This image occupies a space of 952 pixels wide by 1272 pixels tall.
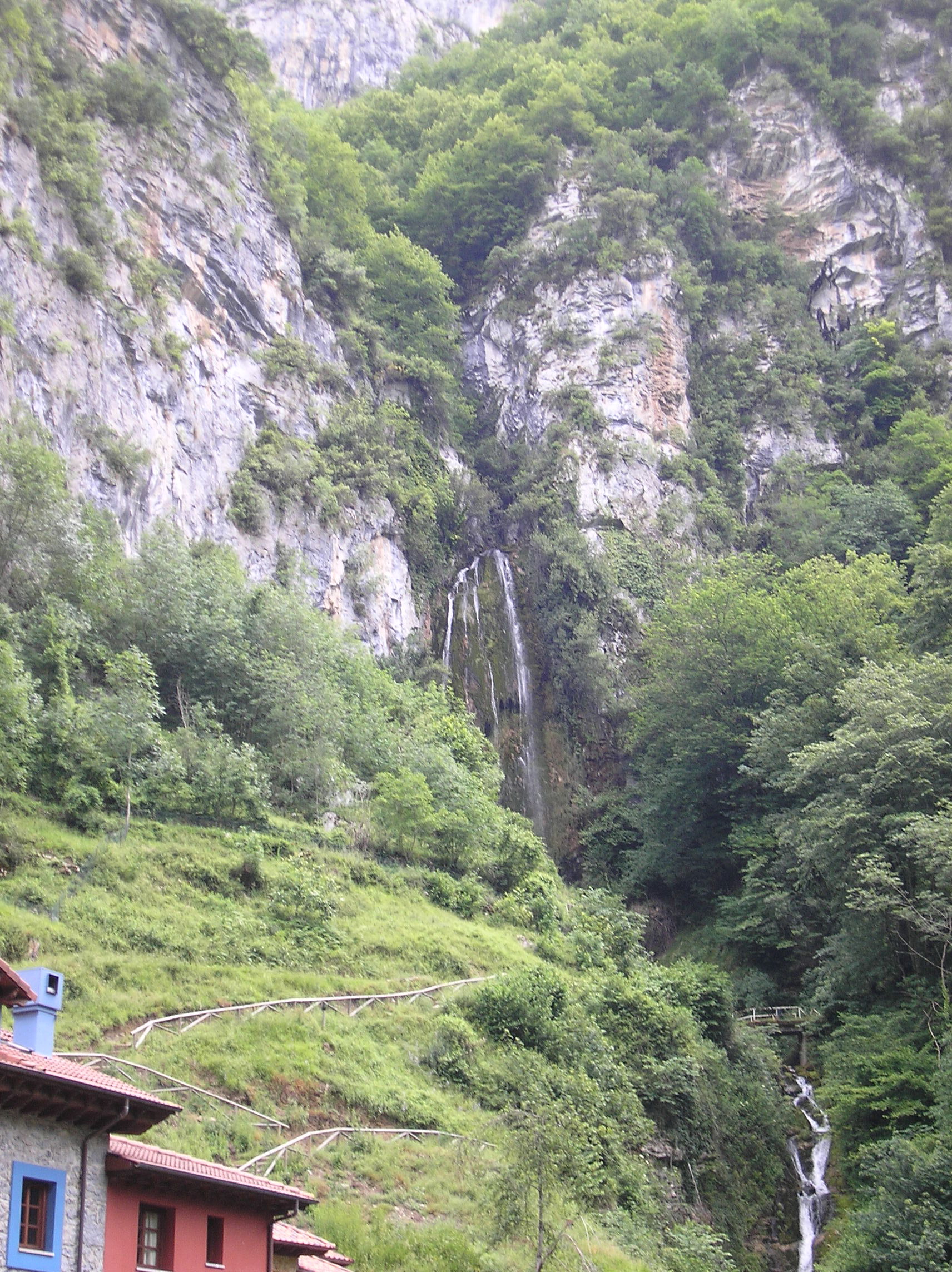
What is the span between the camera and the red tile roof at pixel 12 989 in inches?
440

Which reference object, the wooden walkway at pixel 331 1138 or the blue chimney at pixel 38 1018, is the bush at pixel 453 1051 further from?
the blue chimney at pixel 38 1018

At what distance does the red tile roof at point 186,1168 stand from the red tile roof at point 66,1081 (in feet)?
0.80

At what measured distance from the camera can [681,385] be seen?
61062mm

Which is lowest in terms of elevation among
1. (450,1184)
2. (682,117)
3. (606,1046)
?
(450,1184)

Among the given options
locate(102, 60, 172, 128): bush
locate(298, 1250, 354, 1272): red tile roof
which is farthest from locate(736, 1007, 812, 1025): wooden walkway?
locate(102, 60, 172, 128): bush

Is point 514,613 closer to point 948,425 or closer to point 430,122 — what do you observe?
point 948,425

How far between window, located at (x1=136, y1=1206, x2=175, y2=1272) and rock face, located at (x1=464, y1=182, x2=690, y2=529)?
44514 mm

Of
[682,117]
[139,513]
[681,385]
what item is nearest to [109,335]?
[139,513]

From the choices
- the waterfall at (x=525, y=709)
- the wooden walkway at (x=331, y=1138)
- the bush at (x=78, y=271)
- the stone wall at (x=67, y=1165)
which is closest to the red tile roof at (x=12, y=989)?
the stone wall at (x=67, y=1165)

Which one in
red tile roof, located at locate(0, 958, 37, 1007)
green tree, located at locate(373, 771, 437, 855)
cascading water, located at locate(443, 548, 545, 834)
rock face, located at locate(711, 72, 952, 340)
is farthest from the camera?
rock face, located at locate(711, 72, 952, 340)

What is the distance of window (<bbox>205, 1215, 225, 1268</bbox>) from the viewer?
38.9 ft

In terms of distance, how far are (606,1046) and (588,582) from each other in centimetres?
2842

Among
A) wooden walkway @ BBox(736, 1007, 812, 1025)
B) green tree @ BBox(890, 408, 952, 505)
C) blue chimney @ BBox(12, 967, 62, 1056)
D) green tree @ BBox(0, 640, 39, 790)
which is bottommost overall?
blue chimney @ BBox(12, 967, 62, 1056)

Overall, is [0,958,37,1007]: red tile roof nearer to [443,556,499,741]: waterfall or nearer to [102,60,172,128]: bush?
[443,556,499,741]: waterfall
